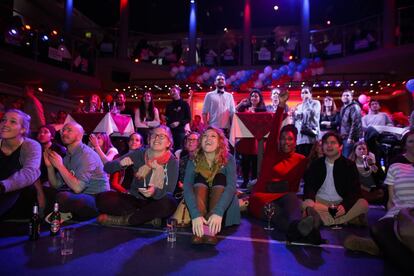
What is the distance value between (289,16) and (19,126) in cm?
1564

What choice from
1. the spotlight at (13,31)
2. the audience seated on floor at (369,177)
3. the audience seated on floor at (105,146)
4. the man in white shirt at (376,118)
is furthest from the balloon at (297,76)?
the spotlight at (13,31)

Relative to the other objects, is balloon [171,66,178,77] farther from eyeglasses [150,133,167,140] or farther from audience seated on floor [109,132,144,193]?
eyeglasses [150,133,167,140]

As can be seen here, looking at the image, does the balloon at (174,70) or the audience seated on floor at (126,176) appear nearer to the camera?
the audience seated on floor at (126,176)

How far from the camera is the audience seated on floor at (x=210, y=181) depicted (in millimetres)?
2686

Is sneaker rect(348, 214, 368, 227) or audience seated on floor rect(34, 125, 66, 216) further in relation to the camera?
sneaker rect(348, 214, 368, 227)

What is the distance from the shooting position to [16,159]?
3016mm

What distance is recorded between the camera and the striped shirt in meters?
2.42

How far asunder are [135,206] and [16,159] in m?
1.13

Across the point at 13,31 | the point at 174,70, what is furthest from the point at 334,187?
the point at 174,70

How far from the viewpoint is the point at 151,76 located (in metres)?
13.8

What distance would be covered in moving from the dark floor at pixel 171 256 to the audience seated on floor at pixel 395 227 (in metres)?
0.09

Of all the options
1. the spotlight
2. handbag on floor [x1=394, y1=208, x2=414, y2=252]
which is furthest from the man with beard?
the spotlight

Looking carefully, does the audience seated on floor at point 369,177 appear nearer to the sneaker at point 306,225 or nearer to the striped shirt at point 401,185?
the striped shirt at point 401,185

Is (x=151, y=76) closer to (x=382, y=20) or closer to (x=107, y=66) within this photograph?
(x=107, y=66)
